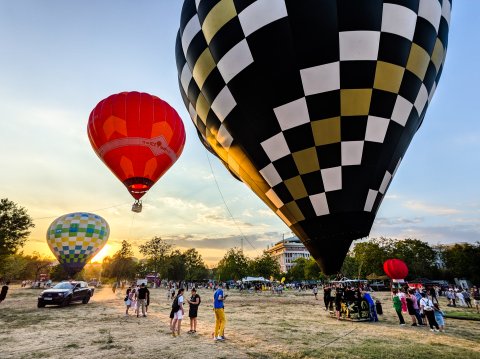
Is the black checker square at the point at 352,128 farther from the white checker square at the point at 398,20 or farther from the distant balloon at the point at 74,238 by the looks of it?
the distant balloon at the point at 74,238

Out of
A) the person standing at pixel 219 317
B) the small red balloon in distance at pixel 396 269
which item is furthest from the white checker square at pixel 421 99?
the small red balloon in distance at pixel 396 269

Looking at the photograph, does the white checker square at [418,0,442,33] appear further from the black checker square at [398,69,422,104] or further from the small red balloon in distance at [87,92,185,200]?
the small red balloon in distance at [87,92,185,200]

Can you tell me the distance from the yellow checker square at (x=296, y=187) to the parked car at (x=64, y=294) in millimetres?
15648

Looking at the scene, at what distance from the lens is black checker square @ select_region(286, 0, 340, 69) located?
15.9ft

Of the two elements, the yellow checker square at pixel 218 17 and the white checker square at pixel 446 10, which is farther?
the white checker square at pixel 446 10

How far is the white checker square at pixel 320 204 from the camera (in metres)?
4.79

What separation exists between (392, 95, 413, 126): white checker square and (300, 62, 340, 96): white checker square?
1.21 metres

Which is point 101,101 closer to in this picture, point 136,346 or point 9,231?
point 136,346

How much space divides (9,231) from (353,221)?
37581 millimetres

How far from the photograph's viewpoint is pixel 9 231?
102 ft

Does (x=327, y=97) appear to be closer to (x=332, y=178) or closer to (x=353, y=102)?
(x=353, y=102)

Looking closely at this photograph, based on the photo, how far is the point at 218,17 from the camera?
18.5 ft

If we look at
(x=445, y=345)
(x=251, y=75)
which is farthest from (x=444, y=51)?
(x=445, y=345)

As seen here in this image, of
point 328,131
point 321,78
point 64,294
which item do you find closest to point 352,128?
point 328,131
